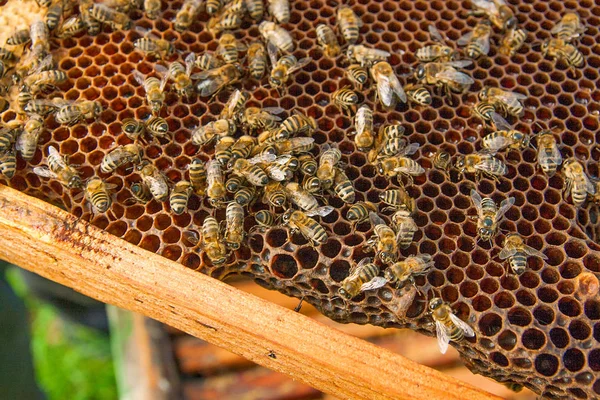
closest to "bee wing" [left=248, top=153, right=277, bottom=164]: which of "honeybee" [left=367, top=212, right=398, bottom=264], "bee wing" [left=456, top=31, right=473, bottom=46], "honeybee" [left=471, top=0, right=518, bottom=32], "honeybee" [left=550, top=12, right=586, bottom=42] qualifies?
"honeybee" [left=367, top=212, right=398, bottom=264]

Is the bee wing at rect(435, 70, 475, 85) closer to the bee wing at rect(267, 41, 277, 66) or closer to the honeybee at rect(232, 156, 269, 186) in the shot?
the bee wing at rect(267, 41, 277, 66)

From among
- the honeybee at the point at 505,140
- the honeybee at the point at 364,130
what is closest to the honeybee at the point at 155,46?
the honeybee at the point at 364,130

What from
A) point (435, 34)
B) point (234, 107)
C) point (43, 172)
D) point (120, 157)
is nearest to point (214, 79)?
point (234, 107)

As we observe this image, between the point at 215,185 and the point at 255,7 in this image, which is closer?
the point at 215,185

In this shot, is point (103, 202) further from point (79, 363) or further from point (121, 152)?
point (79, 363)

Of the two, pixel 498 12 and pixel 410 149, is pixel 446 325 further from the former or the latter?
pixel 498 12

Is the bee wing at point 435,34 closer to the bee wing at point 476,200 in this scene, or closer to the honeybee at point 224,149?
the bee wing at point 476,200
